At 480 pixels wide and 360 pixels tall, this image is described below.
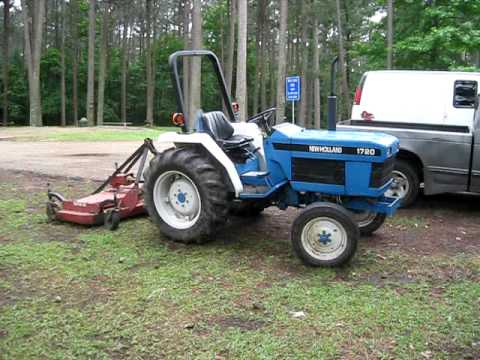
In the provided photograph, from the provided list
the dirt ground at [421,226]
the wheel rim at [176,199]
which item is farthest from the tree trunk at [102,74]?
the wheel rim at [176,199]

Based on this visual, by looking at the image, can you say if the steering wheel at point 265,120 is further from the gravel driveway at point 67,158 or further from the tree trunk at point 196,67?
the tree trunk at point 196,67

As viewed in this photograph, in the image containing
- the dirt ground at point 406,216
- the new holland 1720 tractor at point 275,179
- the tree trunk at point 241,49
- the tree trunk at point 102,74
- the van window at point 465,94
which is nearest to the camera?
the new holland 1720 tractor at point 275,179

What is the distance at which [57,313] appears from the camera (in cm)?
390

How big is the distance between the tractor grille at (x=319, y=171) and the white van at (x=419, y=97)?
11.5 feet

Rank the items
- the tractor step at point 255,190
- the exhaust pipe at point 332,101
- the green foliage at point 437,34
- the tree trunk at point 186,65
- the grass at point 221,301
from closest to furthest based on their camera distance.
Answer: the grass at point 221,301 → the exhaust pipe at point 332,101 → the tractor step at point 255,190 → the green foliage at point 437,34 → the tree trunk at point 186,65

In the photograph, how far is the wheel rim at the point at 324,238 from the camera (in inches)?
192

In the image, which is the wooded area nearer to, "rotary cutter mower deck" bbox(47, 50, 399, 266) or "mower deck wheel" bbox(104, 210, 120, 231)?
"rotary cutter mower deck" bbox(47, 50, 399, 266)

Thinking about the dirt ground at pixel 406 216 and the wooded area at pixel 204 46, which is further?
the wooded area at pixel 204 46

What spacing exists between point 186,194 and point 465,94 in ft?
15.1

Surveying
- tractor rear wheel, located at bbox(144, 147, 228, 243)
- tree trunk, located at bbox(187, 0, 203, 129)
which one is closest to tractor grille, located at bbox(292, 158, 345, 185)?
tractor rear wheel, located at bbox(144, 147, 228, 243)

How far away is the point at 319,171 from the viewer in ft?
16.6

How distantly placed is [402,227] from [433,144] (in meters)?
1.44

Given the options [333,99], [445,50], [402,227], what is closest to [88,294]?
[333,99]

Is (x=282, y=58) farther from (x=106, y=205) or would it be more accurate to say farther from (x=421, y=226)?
(x=106, y=205)
